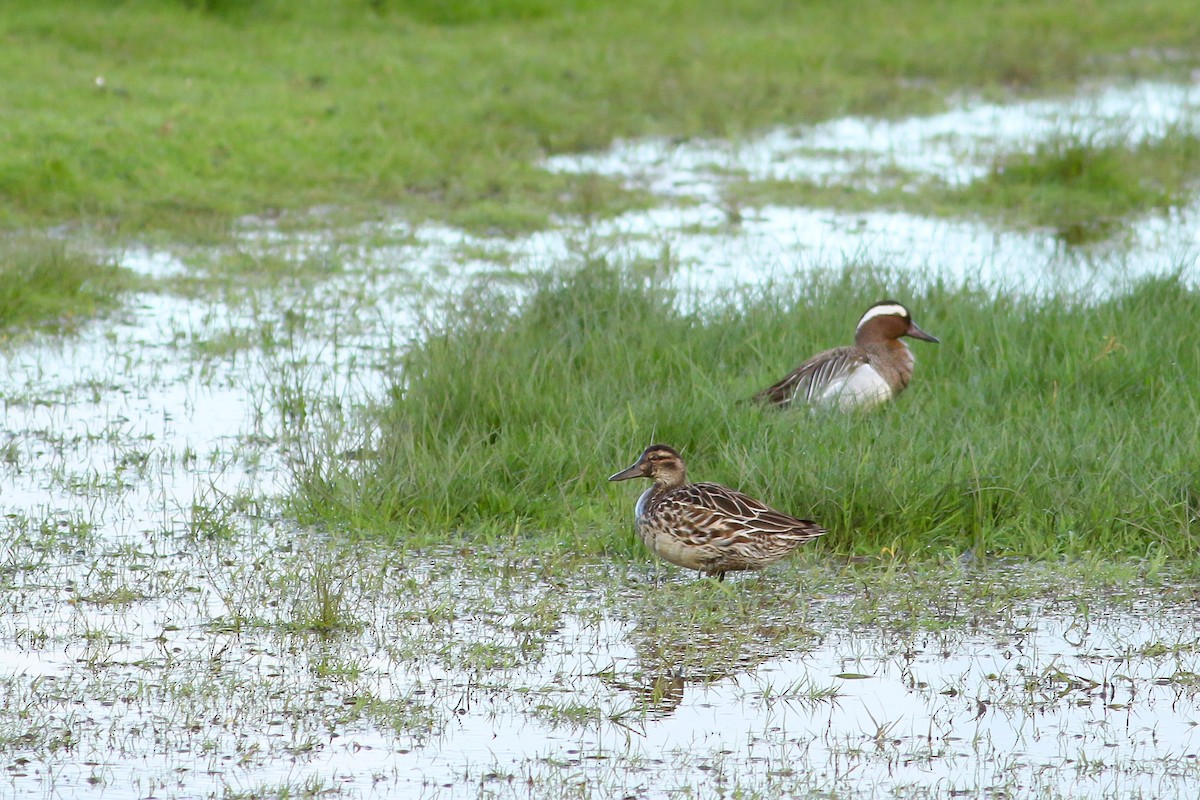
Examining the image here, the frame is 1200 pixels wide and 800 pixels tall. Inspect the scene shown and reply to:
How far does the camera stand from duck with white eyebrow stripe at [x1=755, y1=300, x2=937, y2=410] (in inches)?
282

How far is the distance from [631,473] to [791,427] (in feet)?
3.27

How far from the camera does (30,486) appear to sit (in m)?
6.73

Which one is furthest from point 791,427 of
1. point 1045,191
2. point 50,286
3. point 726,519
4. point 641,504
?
point 1045,191

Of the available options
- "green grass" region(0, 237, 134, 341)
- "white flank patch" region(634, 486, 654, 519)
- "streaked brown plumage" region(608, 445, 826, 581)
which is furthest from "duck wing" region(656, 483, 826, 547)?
"green grass" region(0, 237, 134, 341)

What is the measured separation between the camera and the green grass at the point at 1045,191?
1227cm

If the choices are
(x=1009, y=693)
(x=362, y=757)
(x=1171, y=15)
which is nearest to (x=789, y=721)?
(x=1009, y=693)

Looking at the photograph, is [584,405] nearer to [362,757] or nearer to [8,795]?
[362,757]

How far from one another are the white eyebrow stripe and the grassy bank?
33 centimetres

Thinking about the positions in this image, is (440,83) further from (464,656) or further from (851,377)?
(464,656)

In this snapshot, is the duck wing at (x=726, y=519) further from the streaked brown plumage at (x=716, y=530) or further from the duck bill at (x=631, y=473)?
the duck bill at (x=631, y=473)

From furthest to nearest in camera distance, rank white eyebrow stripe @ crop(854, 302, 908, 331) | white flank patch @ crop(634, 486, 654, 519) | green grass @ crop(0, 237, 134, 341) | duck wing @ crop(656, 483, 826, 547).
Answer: green grass @ crop(0, 237, 134, 341)
white eyebrow stripe @ crop(854, 302, 908, 331)
white flank patch @ crop(634, 486, 654, 519)
duck wing @ crop(656, 483, 826, 547)

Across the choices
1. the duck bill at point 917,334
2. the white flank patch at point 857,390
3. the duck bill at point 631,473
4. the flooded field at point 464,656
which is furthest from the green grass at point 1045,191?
the duck bill at point 631,473

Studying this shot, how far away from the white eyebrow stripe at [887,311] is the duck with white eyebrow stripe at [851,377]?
4 centimetres

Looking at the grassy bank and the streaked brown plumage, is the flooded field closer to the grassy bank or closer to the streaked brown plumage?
the streaked brown plumage
